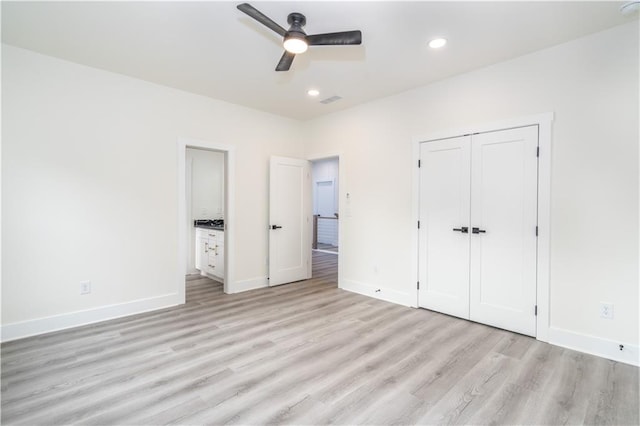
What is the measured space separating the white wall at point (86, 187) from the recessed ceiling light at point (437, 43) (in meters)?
2.93

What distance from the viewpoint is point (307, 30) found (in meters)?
2.67

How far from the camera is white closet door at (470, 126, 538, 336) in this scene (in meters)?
3.05

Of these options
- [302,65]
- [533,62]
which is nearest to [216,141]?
[302,65]

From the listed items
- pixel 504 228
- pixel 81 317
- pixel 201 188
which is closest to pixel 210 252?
pixel 201 188

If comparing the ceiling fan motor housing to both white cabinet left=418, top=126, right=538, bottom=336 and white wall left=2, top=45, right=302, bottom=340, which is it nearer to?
white cabinet left=418, top=126, right=538, bottom=336

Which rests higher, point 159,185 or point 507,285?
point 159,185

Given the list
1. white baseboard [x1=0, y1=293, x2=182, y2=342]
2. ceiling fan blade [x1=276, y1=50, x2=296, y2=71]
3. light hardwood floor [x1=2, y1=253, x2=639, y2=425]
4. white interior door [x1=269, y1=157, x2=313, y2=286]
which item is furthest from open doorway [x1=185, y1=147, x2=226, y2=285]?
ceiling fan blade [x1=276, y1=50, x2=296, y2=71]

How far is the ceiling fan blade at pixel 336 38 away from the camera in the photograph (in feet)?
7.54

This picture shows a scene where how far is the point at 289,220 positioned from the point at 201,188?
6.47 feet

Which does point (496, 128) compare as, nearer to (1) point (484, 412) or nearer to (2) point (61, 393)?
(1) point (484, 412)

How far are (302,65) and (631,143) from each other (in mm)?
3036

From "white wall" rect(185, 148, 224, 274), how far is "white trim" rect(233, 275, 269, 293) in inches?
66.2

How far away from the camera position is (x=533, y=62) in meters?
3.03

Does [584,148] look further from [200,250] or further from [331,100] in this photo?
[200,250]
